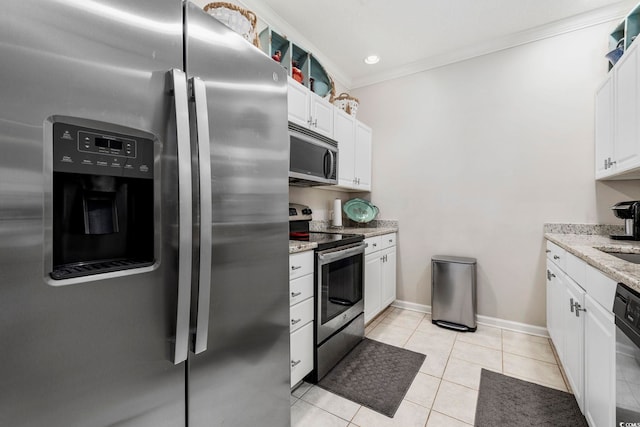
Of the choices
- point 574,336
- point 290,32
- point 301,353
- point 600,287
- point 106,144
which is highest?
point 290,32

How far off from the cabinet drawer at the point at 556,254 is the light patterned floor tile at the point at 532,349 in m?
0.77

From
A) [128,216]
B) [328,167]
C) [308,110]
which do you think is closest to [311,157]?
[328,167]

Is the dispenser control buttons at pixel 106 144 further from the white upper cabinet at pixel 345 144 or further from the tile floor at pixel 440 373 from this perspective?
the white upper cabinet at pixel 345 144

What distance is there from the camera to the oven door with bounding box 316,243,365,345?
6.06ft

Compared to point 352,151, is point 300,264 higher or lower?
lower

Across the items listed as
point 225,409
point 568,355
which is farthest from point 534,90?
point 225,409

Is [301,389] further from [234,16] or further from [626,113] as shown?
[626,113]

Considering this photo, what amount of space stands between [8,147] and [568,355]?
2554 mm

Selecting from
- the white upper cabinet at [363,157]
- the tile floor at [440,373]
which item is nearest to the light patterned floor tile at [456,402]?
the tile floor at [440,373]

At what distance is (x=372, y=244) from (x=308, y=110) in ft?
4.34

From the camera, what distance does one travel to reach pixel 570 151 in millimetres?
2471

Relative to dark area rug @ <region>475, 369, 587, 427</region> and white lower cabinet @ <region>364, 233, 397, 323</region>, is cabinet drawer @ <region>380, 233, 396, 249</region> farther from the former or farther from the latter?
dark area rug @ <region>475, 369, 587, 427</region>

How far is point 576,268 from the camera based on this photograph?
4.99ft

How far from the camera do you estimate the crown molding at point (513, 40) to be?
229 cm
